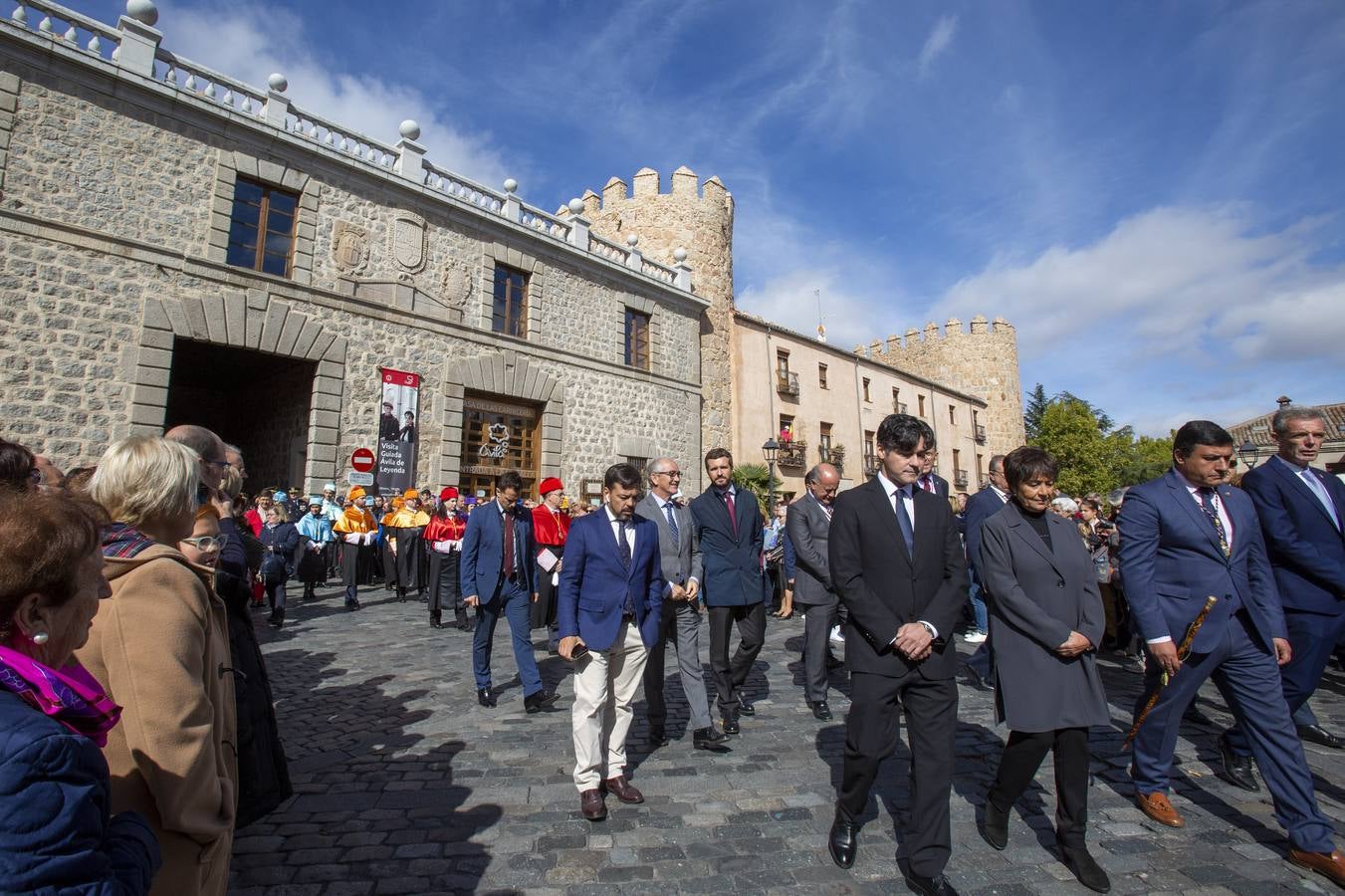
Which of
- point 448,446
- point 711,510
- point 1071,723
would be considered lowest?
point 1071,723

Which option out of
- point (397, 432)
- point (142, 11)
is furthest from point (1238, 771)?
point (142, 11)

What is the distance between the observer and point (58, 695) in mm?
1149

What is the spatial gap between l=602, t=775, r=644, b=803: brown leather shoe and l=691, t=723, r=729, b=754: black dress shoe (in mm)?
906

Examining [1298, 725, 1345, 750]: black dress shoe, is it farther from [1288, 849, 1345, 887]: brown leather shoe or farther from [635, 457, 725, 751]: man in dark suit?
[635, 457, 725, 751]: man in dark suit

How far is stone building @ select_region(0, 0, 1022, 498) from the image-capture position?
35.9 feet

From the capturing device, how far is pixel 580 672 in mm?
3877

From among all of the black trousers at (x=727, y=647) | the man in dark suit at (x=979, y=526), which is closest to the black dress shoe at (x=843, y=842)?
the black trousers at (x=727, y=647)

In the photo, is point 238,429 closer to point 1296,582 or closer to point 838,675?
point 838,675

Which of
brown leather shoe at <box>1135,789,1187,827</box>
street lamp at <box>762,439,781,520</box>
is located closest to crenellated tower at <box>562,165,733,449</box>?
street lamp at <box>762,439,781,520</box>

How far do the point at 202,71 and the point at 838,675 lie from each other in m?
14.9

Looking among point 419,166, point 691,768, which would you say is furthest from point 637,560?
point 419,166

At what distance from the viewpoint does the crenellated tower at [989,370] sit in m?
40.2

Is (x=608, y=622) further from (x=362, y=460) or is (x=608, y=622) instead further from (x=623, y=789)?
(x=362, y=460)

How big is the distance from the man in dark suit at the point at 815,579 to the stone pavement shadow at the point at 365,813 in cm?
275
